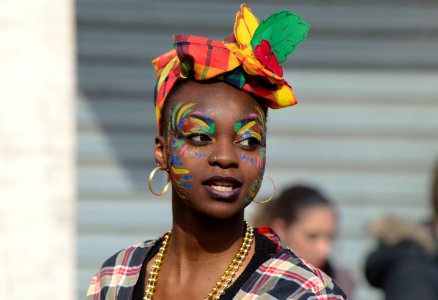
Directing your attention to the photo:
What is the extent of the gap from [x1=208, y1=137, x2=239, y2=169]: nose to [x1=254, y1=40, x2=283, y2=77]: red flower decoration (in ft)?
0.70

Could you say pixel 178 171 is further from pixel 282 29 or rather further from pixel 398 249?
pixel 398 249

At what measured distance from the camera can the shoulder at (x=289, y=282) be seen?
9.64ft

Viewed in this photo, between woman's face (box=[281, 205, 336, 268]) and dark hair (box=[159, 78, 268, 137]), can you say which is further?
woman's face (box=[281, 205, 336, 268])

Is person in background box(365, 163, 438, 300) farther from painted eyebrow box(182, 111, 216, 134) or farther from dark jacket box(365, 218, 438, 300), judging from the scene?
painted eyebrow box(182, 111, 216, 134)

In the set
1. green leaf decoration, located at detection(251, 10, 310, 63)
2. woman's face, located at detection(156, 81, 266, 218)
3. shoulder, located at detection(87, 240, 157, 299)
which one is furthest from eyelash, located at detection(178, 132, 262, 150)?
shoulder, located at detection(87, 240, 157, 299)

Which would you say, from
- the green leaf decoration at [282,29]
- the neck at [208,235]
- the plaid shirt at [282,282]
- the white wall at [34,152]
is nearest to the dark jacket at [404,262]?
the white wall at [34,152]

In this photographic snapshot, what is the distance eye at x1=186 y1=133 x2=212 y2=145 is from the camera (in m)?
3.04

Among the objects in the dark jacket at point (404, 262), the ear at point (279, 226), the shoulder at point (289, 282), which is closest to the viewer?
the shoulder at point (289, 282)

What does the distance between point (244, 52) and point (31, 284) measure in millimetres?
2492

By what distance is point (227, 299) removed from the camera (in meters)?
3.00

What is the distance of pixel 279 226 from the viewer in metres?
5.81

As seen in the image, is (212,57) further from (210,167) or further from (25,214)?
(25,214)

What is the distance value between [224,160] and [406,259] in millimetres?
2143

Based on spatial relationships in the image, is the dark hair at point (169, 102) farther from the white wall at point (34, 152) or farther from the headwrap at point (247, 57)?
the white wall at point (34, 152)
